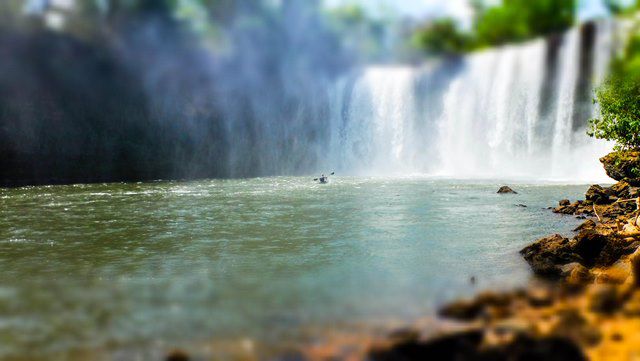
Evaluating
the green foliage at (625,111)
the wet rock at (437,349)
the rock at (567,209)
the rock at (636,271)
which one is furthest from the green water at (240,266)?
the green foliage at (625,111)

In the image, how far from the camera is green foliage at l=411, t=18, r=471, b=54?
73250mm

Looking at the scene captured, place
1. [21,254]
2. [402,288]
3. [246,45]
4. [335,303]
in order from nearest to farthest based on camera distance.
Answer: [335,303]
[402,288]
[21,254]
[246,45]

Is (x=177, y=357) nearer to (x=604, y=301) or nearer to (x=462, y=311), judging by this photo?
(x=462, y=311)

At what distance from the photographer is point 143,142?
1989 inches

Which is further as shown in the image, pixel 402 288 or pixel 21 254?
pixel 21 254

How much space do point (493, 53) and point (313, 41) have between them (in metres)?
31.0

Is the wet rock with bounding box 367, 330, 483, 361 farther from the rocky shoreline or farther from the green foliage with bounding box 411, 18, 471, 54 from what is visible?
the green foliage with bounding box 411, 18, 471, 54

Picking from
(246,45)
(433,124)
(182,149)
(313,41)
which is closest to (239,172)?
(182,149)

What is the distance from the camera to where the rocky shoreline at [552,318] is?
5.49 metres

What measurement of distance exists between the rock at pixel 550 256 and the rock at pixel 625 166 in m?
8.57

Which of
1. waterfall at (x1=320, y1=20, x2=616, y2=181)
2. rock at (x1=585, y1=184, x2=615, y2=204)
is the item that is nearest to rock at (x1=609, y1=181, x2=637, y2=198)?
rock at (x1=585, y1=184, x2=615, y2=204)

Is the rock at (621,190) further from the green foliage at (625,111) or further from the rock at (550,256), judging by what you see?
the rock at (550,256)

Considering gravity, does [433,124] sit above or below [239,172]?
above

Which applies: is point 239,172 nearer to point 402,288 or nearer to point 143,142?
point 143,142
